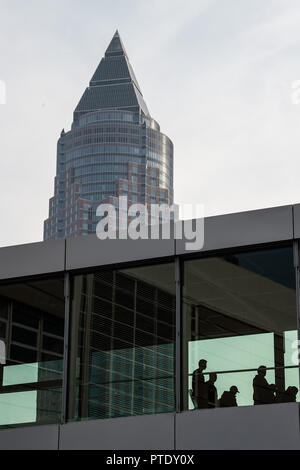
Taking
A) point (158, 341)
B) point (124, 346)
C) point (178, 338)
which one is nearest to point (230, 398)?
point (178, 338)

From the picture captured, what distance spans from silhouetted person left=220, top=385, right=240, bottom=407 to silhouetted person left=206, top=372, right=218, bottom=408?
11cm

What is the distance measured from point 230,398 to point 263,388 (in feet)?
1.62

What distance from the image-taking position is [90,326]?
46.3 ft

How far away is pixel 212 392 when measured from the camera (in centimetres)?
1277

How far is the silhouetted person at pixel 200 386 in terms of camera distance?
42.2 feet

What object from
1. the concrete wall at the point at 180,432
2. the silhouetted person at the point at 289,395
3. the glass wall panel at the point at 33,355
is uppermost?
the glass wall panel at the point at 33,355

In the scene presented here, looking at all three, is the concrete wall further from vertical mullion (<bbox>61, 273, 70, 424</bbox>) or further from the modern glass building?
vertical mullion (<bbox>61, 273, 70, 424</bbox>)

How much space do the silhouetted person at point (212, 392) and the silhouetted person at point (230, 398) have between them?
11 cm

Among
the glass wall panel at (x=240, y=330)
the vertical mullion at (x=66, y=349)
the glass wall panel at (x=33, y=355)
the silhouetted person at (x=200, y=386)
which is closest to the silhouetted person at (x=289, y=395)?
the glass wall panel at (x=240, y=330)

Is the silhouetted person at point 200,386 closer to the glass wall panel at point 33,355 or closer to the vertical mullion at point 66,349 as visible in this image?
the vertical mullion at point 66,349

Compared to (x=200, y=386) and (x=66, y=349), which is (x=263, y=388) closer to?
(x=200, y=386)

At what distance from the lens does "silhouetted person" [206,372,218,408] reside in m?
12.7

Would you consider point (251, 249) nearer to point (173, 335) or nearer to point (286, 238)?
point (286, 238)
